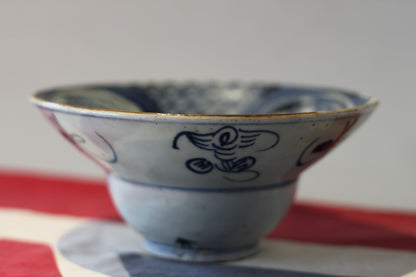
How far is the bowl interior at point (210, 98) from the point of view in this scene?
25.4 inches

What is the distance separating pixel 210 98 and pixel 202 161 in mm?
275

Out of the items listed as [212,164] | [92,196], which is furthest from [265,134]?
[92,196]

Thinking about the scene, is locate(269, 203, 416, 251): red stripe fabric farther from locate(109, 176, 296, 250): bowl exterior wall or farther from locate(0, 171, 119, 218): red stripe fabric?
locate(0, 171, 119, 218): red stripe fabric

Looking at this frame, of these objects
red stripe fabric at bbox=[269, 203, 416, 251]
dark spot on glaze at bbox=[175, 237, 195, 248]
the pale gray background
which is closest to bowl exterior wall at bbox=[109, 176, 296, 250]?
dark spot on glaze at bbox=[175, 237, 195, 248]

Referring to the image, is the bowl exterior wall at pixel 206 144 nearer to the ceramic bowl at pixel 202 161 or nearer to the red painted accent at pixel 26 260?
the ceramic bowl at pixel 202 161

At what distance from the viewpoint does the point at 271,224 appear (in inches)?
21.6

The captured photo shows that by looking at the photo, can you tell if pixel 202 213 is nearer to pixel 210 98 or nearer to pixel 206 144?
pixel 206 144

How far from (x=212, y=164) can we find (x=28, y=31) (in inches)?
24.2

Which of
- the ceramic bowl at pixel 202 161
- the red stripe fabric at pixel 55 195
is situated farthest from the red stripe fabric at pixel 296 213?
the ceramic bowl at pixel 202 161

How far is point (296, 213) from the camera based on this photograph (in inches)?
28.5

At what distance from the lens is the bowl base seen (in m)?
0.53

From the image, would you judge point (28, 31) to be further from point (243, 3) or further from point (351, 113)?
point (351, 113)

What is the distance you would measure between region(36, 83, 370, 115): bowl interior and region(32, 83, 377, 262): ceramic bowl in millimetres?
22

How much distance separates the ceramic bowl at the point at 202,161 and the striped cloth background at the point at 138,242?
0.10ft
